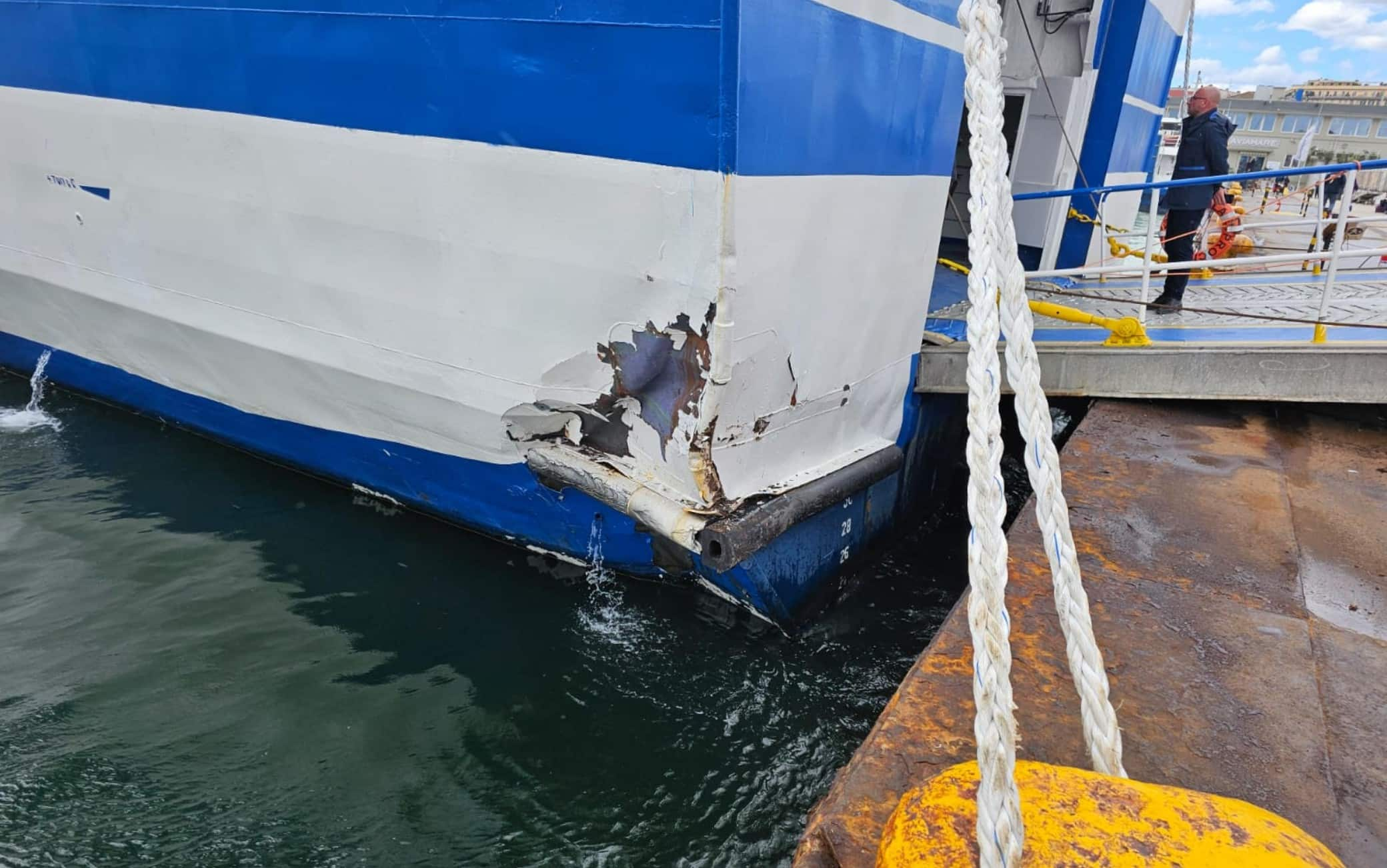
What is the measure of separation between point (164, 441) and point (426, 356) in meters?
2.74

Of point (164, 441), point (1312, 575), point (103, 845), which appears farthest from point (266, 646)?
point (1312, 575)

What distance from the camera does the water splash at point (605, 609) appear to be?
3.57 meters

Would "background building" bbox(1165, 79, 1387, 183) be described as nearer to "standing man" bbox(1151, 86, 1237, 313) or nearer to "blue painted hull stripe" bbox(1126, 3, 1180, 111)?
"blue painted hull stripe" bbox(1126, 3, 1180, 111)

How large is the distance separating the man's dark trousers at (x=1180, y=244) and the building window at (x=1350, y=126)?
72.7m

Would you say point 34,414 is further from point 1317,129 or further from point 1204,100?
point 1317,129

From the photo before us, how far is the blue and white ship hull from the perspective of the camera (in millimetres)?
2684

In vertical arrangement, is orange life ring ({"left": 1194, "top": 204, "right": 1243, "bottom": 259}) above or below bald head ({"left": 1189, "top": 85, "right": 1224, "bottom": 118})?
below

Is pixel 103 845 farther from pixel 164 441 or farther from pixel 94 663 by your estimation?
Answer: pixel 164 441

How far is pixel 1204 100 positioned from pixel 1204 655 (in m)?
4.72

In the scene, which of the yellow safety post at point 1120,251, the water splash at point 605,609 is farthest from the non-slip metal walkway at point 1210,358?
the yellow safety post at point 1120,251

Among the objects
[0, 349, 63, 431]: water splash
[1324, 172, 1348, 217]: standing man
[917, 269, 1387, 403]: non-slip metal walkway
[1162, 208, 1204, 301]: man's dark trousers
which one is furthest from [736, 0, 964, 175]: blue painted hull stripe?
[0, 349, 63, 431]: water splash

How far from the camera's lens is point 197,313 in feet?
14.1

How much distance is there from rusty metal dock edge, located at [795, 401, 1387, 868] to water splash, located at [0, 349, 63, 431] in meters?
5.88

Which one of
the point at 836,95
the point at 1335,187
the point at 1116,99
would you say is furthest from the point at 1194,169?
the point at 1335,187
